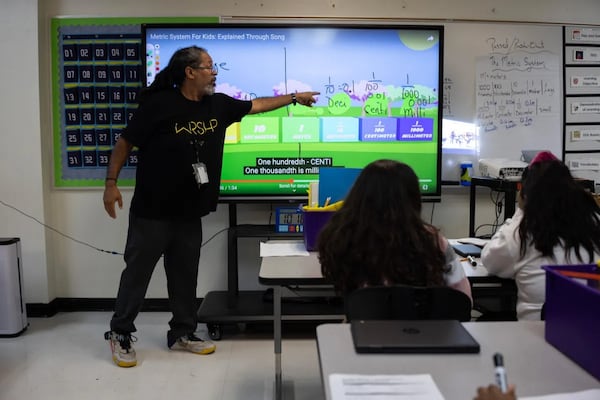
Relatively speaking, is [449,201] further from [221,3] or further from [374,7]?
[221,3]

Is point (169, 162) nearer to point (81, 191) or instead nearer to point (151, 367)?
point (151, 367)

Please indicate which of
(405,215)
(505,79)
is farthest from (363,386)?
(505,79)

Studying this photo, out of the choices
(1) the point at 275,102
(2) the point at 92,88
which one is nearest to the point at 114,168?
(1) the point at 275,102

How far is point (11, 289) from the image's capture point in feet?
10.7

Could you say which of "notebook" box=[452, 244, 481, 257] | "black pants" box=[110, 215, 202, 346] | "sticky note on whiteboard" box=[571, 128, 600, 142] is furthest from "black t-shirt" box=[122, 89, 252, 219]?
"sticky note on whiteboard" box=[571, 128, 600, 142]

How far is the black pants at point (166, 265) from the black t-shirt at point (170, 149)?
10cm

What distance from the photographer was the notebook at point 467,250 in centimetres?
245

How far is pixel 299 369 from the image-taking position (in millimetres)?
2861

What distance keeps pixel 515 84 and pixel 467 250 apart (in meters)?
1.74

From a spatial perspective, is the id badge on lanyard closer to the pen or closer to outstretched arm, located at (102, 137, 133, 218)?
outstretched arm, located at (102, 137, 133, 218)

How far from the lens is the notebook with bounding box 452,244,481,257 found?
2.45 m

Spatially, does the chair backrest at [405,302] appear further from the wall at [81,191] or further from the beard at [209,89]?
the wall at [81,191]

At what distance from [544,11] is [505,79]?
0.55 m

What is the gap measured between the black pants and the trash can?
2.67 feet
